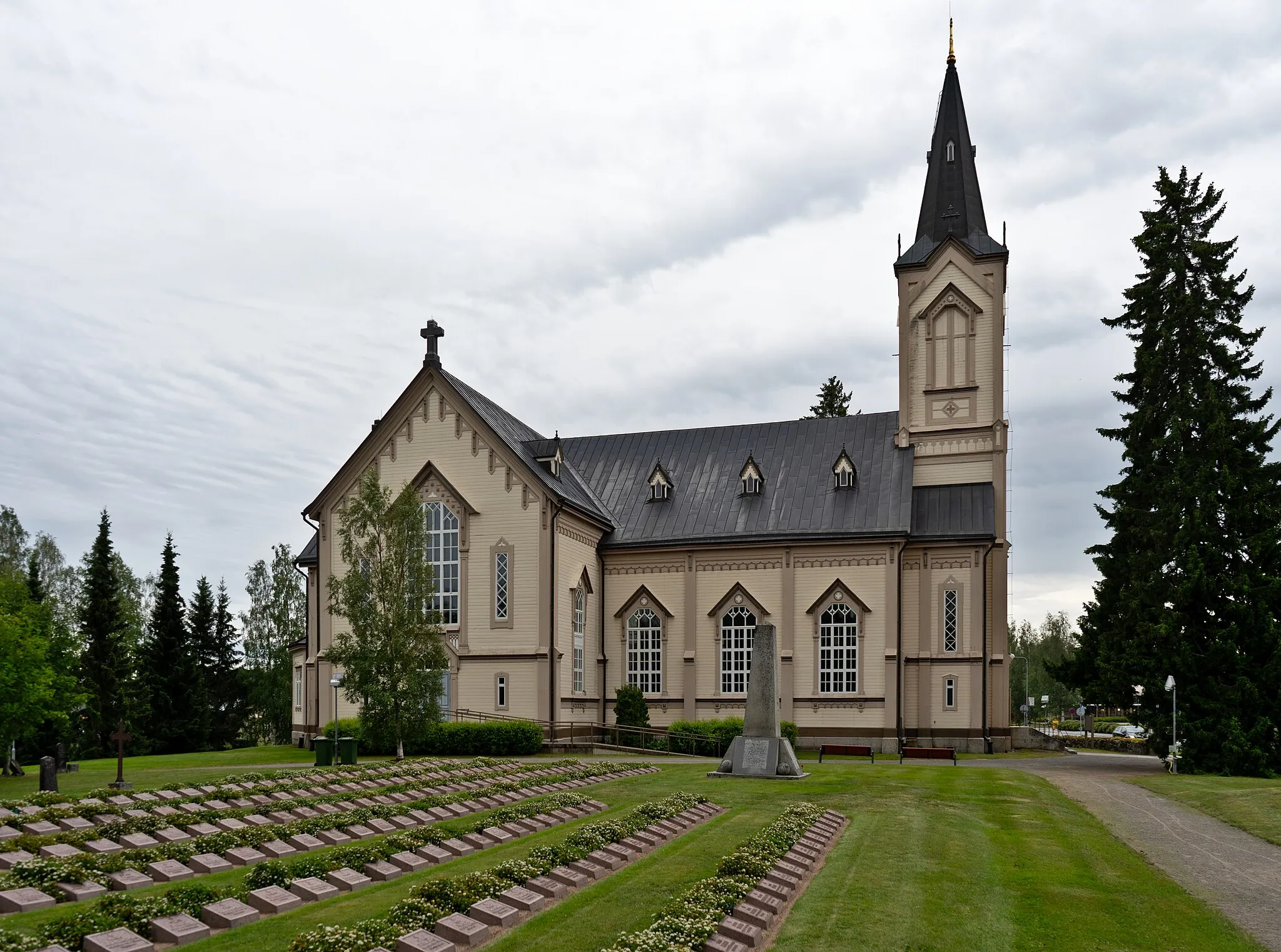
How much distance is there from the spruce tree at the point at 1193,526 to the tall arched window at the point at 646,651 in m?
15.0

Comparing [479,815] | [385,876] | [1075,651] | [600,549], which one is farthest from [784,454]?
[385,876]

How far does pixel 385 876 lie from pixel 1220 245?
34.7m

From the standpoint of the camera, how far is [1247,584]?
31719mm

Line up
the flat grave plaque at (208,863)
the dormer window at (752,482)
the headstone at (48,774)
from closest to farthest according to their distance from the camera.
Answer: the flat grave plaque at (208,863), the headstone at (48,774), the dormer window at (752,482)

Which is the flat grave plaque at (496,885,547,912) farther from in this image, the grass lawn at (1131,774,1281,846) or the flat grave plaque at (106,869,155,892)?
the grass lawn at (1131,774,1281,846)

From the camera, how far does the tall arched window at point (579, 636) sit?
4006 cm

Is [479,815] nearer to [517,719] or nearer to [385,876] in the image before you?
[385,876]

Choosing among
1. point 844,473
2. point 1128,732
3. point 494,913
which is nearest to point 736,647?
point 844,473

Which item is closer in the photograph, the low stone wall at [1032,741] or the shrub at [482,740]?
the shrub at [482,740]

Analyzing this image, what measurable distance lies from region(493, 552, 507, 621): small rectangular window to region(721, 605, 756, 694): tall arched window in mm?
8497

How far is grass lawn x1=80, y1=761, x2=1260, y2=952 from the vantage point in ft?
34.5

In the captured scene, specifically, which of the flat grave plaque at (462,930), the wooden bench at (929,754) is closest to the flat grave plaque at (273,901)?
the flat grave plaque at (462,930)

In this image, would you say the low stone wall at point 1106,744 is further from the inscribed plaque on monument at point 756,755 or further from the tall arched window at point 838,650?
the inscribed plaque on monument at point 756,755

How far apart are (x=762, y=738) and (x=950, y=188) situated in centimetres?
2821
